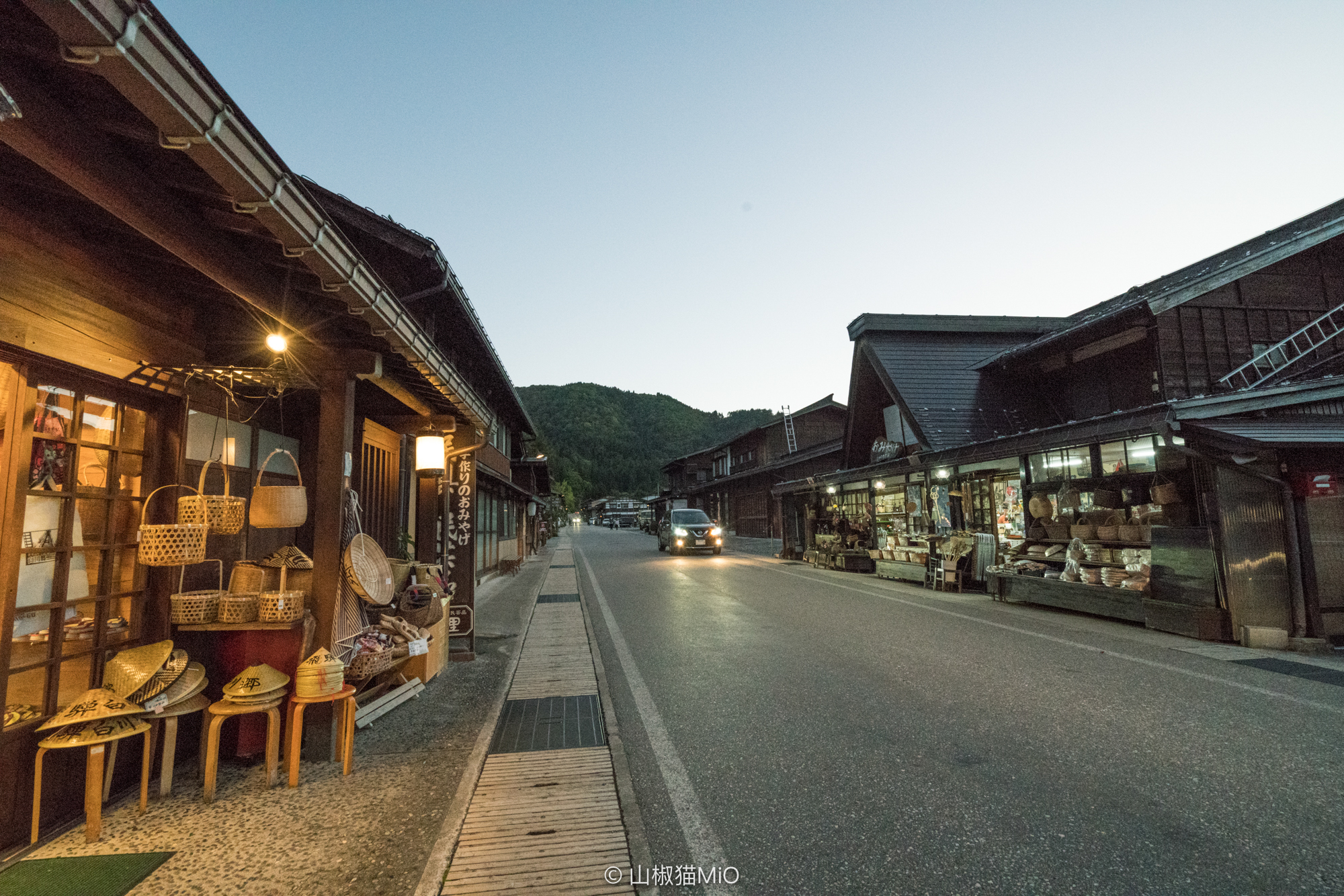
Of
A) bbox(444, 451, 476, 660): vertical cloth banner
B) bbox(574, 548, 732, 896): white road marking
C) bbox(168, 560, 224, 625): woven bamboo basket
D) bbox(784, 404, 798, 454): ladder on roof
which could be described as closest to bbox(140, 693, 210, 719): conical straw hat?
bbox(168, 560, 224, 625): woven bamboo basket

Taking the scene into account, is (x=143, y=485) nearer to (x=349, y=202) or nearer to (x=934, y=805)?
(x=934, y=805)

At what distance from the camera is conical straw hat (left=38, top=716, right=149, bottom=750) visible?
3.16 m

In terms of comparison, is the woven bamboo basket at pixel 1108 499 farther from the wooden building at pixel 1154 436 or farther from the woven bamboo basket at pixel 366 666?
the woven bamboo basket at pixel 366 666

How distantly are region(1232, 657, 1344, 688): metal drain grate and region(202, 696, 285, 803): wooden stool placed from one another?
29.3 ft

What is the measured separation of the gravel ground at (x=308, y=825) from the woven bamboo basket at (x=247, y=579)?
1160 millimetres

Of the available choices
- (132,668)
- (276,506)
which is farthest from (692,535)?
(132,668)

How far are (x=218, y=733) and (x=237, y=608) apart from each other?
772mm

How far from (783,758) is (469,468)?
5737 mm

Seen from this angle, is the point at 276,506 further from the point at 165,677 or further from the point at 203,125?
the point at 203,125

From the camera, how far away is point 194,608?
4.04 m

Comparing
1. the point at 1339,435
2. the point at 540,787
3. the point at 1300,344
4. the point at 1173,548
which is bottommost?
the point at 540,787

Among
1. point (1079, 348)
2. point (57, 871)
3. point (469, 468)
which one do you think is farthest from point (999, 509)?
point (57, 871)

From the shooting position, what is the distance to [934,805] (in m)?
3.48

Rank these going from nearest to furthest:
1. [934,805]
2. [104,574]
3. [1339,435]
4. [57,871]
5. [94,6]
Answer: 1. [94,6]
2. [57,871]
3. [934,805]
4. [104,574]
5. [1339,435]
